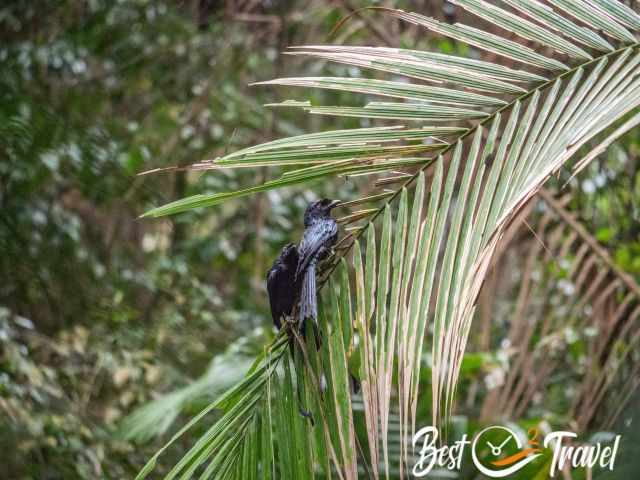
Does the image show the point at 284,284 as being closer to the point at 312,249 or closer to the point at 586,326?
the point at 312,249

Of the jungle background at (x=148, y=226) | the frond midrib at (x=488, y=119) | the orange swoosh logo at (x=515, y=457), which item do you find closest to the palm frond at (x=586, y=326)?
the jungle background at (x=148, y=226)

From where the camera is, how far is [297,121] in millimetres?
4086

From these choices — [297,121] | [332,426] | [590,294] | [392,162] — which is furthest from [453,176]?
[297,121]

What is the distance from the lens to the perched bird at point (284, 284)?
97cm

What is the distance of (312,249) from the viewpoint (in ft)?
3.11

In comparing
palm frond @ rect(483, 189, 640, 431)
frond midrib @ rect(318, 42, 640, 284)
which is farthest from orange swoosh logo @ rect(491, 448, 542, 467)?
frond midrib @ rect(318, 42, 640, 284)

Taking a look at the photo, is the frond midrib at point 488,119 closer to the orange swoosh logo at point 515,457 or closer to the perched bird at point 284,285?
the perched bird at point 284,285

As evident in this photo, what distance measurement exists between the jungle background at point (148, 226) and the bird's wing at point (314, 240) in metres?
1.20

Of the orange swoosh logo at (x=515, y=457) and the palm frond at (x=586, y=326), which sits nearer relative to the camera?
the orange swoosh logo at (x=515, y=457)

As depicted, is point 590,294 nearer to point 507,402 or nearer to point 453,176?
point 507,402

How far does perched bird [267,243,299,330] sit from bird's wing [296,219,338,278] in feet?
0.06

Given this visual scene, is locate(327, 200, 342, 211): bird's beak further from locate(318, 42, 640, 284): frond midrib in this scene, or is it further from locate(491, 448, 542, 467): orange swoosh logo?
locate(491, 448, 542, 467): orange swoosh logo

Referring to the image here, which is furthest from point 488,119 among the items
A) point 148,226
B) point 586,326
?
point 148,226

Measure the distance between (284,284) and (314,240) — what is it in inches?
2.8
